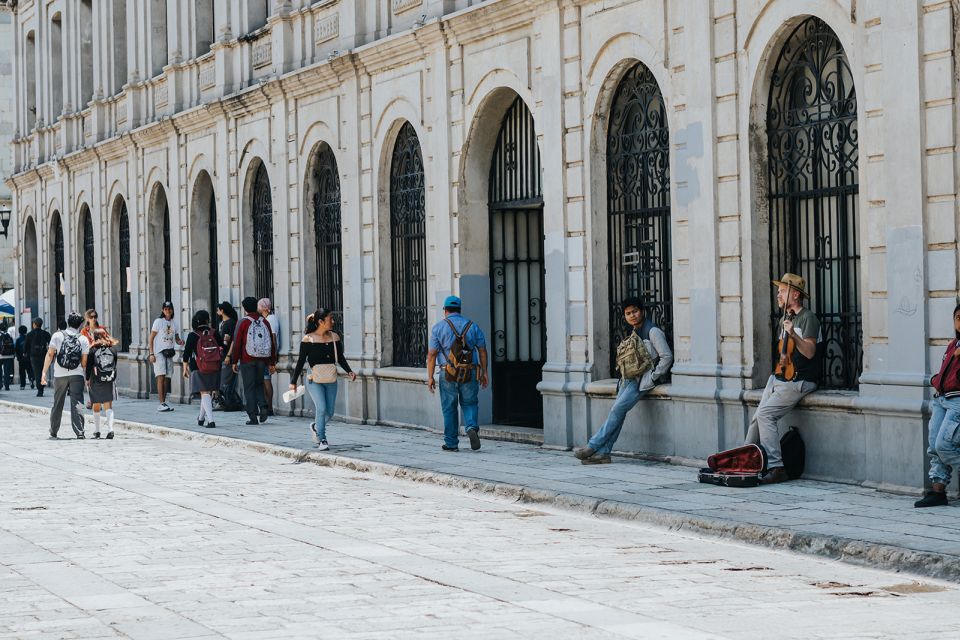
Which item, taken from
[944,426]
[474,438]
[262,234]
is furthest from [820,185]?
[262,234]

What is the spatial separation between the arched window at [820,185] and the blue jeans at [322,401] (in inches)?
236

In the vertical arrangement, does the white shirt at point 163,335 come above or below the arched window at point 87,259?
below

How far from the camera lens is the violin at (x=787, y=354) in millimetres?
13641

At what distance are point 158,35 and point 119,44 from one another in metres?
3.13

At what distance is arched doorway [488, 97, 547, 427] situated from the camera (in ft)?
65.3

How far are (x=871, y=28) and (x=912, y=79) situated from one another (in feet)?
2.20

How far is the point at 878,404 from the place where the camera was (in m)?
12.9

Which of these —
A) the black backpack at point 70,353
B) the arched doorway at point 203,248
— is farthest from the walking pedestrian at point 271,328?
the arched doorway at point 203,248

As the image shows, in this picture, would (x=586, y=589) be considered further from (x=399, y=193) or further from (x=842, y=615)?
(x=399, y=193)

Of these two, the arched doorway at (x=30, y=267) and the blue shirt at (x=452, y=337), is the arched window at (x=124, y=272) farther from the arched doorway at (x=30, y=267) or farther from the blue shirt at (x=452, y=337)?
the blue shirt at (x=452, y=337)

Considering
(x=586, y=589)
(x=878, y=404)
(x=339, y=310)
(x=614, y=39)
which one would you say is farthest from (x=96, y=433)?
(x=586, y=589)

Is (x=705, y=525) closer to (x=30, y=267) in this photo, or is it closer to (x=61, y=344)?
(x=61, y=344)

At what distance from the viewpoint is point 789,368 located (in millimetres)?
13648

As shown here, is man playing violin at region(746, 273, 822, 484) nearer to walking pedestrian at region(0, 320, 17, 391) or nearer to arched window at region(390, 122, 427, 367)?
arched window at region(390, 122, 427, 367)
